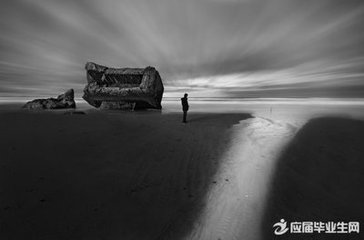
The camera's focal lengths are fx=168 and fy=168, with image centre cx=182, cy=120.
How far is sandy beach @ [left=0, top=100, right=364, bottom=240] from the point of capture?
2.44 metres

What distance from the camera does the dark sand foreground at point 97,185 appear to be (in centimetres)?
236

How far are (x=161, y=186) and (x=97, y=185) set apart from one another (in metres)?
1.21

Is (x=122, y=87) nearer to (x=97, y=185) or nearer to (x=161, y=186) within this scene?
(x=97, y=185)

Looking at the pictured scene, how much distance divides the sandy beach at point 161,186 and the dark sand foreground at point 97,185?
0.05ft

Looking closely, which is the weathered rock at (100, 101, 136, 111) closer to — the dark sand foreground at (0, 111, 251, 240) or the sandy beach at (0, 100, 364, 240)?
the sandy beach at (0, 100, 364, 240)

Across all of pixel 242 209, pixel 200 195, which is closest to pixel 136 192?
pixel 200 195

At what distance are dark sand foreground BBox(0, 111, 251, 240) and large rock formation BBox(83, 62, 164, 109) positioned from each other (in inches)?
379

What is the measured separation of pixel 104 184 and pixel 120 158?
110cm

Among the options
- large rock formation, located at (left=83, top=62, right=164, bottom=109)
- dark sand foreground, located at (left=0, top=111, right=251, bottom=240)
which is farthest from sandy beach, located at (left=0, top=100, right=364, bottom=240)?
large rock formation, located at (left=83, top=62, right=164, bottom=109)

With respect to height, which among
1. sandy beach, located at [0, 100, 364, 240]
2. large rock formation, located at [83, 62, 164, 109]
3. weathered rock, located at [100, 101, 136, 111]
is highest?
large rock formation, located at [83, 62, 164, 109]

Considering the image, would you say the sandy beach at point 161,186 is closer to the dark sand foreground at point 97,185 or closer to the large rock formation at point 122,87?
the dark sand foreground at point 97,185

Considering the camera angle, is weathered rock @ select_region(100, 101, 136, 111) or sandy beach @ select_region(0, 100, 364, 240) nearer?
sandy beach @ select_region(0, 100, 364, 240)

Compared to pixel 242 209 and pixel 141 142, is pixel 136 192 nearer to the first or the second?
pixel 242 209

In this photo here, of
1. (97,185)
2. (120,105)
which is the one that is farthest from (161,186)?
(120,105)
